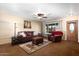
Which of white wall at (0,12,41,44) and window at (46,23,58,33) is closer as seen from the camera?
white wall at (0,12,41,44)

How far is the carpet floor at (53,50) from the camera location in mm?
1985

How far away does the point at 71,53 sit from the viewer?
2.00 m

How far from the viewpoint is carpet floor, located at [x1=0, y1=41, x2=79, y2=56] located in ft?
6.51

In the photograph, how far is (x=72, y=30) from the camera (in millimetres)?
2037

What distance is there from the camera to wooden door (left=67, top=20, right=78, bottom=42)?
201cm

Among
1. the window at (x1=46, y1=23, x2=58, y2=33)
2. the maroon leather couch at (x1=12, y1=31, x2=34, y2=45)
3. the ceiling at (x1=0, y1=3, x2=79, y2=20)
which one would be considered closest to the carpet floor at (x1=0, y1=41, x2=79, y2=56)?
the maroon leather couch at (x1=12, y1=31, x2=34, y2=45)

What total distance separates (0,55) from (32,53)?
66cm

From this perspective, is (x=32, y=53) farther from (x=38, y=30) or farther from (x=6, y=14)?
(x=6, y=14)

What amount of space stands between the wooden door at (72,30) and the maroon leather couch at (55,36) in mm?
170

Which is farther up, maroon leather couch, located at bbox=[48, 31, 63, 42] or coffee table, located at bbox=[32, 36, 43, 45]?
maroon leather couch, located at bbox=[48, 31, 63, 42]

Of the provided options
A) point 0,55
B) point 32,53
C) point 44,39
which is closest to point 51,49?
point 44,39

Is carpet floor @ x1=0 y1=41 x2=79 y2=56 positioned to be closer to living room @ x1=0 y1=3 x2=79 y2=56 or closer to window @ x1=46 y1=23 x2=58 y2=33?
living room @ x1=0 y1=3 x2=79 y2=56

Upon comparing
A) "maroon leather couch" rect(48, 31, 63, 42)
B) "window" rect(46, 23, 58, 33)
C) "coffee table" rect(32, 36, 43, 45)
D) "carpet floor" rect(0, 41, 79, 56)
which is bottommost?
"carpet floor" rect(0, 41, 79, 56)

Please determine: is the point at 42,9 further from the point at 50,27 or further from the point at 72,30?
the point at 72,30
